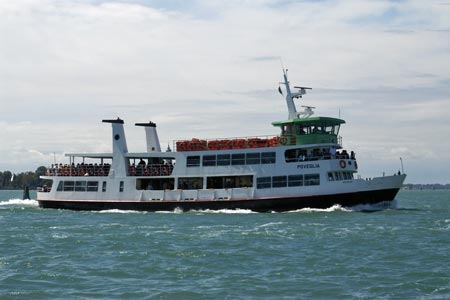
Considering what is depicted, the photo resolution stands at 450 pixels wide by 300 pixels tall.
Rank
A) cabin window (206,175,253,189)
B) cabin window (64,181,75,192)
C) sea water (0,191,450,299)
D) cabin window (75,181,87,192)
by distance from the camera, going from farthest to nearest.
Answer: cabin window (64,181,75,192)
cabin window (75,181,87,192)
cabin window (206,175,253,189)
sea water (0,191,450,299)

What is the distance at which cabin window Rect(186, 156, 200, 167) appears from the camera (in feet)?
171

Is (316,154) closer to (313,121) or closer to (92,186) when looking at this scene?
(313,121)

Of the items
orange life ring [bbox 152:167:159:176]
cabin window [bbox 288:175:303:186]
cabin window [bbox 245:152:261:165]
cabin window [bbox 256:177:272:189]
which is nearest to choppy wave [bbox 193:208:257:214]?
cabin window [bbox 256:177:272:189]

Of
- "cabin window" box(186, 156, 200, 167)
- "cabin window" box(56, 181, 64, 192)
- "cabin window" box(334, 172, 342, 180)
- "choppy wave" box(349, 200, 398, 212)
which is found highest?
"cabin window" box(186, 156, 200, 167)

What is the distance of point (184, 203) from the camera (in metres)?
51.4

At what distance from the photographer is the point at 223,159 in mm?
51094

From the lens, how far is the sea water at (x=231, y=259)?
21375 millimetres

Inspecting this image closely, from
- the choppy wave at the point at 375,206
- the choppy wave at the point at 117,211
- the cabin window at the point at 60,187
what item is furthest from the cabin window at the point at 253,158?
the cabin window at the point at 60,187

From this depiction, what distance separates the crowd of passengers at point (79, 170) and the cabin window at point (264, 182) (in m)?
14.0

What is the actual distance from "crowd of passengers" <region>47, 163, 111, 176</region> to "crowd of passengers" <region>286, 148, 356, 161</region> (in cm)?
1621

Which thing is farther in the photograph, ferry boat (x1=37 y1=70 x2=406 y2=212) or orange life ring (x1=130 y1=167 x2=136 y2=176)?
orange life ring (x1=130 y1=167 x2=136 y2=176)

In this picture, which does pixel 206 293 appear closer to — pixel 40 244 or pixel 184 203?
pixel 40 244

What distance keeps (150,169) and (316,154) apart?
44.7 ft

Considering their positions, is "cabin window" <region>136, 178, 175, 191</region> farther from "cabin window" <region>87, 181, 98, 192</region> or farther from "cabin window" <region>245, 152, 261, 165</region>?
"cabin window" <region>245, 152, 261, 165</region>
